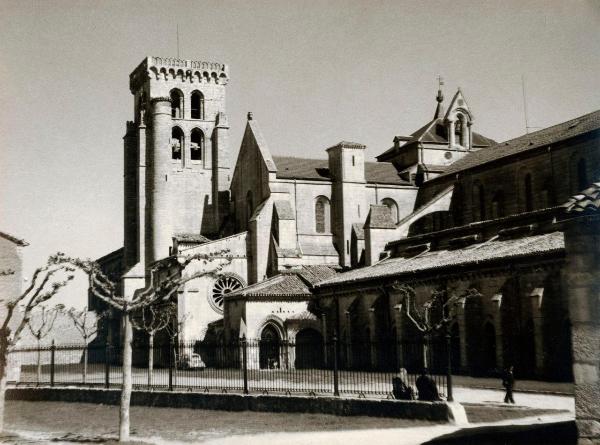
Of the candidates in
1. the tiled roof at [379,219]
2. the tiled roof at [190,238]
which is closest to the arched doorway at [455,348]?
the tiled roof at [379,219]

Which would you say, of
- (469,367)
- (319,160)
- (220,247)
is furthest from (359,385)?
(319,160)

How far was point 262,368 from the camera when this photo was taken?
44.4m

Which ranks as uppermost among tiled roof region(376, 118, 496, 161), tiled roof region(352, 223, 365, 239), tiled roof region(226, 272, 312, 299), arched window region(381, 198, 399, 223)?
tiled roof region(376, 118, 496, 161)

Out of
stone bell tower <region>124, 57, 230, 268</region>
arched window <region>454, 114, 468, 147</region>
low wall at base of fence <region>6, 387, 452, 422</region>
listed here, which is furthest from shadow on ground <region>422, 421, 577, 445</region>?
arched window <region>454, 114, 468, 147</region>

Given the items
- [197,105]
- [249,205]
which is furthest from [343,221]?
[197,105]

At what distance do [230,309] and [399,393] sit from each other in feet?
89.9

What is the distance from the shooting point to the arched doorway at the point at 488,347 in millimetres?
34750

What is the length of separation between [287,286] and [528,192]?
1538cm

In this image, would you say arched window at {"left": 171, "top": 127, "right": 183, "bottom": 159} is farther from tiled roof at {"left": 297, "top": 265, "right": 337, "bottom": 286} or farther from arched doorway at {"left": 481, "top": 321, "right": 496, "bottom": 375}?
arched doorway at {"left": 481, "top": 321, "right": 496, "bottom": 375}

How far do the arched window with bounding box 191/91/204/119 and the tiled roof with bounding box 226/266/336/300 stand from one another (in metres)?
22.4

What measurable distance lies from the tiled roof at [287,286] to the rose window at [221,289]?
4.89m

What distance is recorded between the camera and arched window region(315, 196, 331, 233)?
57594mm

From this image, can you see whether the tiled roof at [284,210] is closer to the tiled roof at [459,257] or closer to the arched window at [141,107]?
the tiled roof at [459,257]

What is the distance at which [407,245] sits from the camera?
4788 centimetres
